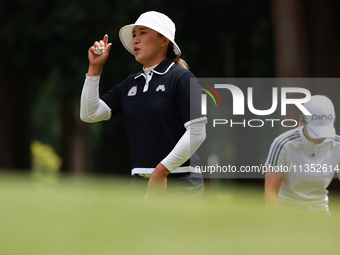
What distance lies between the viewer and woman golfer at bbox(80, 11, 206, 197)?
4.66 metres

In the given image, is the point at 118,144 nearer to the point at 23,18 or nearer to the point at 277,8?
the point at 23,18

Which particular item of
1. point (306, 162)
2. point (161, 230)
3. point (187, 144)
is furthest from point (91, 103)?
point (306, 162)

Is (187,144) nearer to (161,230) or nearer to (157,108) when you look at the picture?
(157,108)

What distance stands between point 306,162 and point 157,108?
41.5 inches

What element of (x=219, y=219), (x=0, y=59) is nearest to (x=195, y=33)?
(x=0, y=59)

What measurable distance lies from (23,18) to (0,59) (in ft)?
7.28

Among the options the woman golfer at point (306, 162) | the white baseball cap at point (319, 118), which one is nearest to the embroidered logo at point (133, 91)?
the woman golfer at point (306, 162)

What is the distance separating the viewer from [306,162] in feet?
16.1

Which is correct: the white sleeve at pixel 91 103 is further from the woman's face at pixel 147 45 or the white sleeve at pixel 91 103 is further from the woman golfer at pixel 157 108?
the woman's face at pixel 147 45

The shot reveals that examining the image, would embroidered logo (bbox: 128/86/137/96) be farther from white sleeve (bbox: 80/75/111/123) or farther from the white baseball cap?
the white baseball cap

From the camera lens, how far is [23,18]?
702 inches

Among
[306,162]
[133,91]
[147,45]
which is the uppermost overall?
[147,45]

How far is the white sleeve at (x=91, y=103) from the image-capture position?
502 centimetres

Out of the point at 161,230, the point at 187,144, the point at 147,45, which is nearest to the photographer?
the point at 187,144
